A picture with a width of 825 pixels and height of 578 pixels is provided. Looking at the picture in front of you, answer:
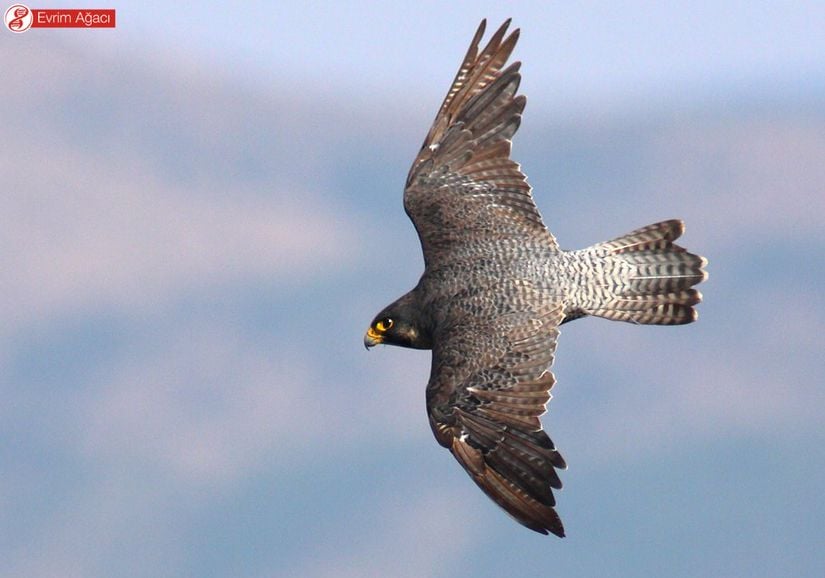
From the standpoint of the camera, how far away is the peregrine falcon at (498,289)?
49.1 ft

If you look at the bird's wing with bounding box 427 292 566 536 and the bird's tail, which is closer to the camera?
the bird's wing with bounding box 427 292 566 536

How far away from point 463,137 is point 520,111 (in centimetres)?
69

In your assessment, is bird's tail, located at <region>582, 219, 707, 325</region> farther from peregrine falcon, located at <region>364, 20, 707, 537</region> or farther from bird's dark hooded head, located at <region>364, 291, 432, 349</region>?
bird's dark hooded head, located at <region>364, 291, 432, 349</region>

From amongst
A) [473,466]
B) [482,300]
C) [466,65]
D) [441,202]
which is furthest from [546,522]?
[466,65]

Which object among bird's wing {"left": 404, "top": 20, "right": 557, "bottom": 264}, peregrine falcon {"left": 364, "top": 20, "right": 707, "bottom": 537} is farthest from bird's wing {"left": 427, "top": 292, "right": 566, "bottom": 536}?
bird's wing {"left": 404, "top": 20, "right": 557, "bottom": 264}

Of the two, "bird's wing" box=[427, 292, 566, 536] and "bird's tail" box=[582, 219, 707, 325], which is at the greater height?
"bird's tail" box=[582, 219, 707, 325]

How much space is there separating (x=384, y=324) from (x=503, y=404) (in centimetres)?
250

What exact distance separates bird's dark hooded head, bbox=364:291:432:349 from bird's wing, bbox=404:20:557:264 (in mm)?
583

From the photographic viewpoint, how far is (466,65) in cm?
1789

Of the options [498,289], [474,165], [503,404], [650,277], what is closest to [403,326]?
[498,289]

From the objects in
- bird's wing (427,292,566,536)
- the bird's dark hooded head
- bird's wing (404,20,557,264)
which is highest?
bird's wing (404,20,557,264)

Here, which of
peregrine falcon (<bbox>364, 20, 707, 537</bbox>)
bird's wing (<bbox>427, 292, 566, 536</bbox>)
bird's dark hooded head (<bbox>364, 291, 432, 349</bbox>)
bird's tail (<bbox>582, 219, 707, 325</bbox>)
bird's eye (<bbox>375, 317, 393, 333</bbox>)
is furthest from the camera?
bird's eye (<bbox>375, 317, 393, 333</bbox>)

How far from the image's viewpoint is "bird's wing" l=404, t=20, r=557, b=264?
1728 centimetres

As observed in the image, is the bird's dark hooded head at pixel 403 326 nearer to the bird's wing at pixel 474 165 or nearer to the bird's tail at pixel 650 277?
the bird's wing at pixel 474 165
